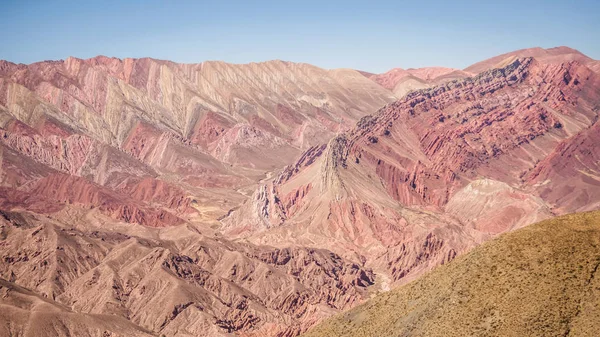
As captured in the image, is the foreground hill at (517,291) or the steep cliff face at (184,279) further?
the steep cliff face at (184,279)

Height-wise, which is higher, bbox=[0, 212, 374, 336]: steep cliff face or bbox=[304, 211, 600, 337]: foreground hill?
bbox=[304, 211, 600, 337]: foreground hill

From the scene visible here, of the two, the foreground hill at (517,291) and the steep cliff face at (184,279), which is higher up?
the foreground hill at (517,291)

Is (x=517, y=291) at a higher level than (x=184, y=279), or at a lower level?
higher

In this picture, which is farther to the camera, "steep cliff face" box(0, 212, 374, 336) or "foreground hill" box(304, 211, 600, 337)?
"steep cliff face" box(0, 212, 374, 336)

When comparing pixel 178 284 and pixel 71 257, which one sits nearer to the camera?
pixel 178 284

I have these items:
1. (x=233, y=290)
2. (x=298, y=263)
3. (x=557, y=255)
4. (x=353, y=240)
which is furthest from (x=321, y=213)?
(x=557, y=255)

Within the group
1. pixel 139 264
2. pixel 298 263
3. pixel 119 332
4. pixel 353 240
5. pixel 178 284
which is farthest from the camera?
pixel 353 240

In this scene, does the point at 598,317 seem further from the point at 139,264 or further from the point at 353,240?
the point at 353,240

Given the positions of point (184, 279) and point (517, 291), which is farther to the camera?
point (184, 279)
